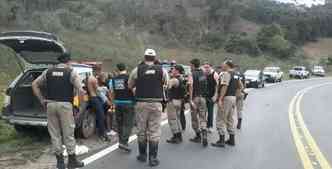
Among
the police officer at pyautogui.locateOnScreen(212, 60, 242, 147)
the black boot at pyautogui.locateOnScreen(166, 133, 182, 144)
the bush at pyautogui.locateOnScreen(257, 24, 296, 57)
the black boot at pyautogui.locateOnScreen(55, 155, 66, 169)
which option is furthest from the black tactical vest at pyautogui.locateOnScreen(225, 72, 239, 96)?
the bush at pyautogui.locateOnScreen(257, 24, 296, 57)

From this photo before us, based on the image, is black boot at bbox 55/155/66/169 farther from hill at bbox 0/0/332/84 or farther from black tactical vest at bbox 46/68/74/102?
hill at bbox 0/0/332/84

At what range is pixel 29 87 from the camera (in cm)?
1062

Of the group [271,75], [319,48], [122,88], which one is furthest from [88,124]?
[319,48]

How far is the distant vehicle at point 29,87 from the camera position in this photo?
A: 376 inches

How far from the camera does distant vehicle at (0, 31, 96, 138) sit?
9.54 m

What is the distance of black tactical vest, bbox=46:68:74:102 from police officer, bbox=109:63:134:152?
1.66 meters

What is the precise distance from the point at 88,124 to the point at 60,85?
2.97 metres

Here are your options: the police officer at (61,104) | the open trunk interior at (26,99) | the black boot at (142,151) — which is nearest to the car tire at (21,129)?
→ the open trunk interior at (26,99)

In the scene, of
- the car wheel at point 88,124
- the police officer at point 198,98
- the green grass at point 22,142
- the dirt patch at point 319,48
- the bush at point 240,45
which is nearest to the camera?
the green grass at point 22,142

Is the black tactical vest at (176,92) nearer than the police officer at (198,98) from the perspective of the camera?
Yes

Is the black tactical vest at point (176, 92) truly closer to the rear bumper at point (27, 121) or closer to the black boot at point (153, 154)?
the black boot at point (153, 154)

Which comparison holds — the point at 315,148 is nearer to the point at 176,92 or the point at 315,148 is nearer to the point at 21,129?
the point at 176,92

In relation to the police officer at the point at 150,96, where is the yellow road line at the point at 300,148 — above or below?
below

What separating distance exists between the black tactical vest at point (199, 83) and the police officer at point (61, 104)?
339cm
